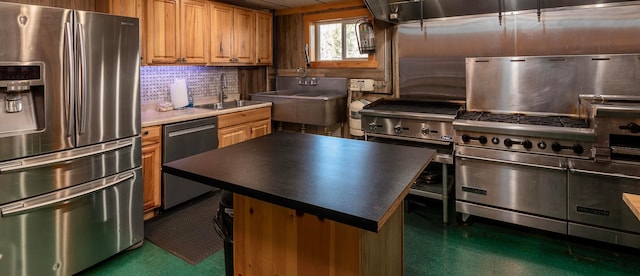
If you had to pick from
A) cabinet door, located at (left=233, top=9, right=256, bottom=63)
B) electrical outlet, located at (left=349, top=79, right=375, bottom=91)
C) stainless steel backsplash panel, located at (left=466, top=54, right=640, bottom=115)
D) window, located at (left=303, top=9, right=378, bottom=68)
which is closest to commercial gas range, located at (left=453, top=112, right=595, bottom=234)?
stainless steel backsplash panel, located at (left=466, top=54, right=640, bottom=115)

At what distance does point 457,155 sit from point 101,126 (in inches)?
99.0

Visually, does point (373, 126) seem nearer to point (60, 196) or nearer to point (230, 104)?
point (230, 104)

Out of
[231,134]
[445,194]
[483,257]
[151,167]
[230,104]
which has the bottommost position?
[483,257]

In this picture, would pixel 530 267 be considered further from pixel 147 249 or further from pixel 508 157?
pixel 147 249

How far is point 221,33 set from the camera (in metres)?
3.90

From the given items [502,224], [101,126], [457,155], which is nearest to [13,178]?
[101,126]

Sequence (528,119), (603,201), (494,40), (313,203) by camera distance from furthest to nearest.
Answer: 1. (494,40)
2. (528,119)
3. (603,201)
4. (313,203)

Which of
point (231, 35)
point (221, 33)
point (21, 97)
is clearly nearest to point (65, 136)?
point (21, 97)

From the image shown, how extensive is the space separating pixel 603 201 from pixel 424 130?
4.26 ft

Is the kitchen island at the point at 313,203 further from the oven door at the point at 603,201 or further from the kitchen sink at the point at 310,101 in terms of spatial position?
the kitchen sink at the point at 310,101

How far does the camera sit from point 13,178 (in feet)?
6.26

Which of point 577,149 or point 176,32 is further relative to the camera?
point 176,32

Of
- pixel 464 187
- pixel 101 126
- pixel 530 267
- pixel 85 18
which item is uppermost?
pixel 85 18

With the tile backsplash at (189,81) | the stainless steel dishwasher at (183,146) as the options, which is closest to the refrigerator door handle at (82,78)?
the stainless steel dishwasher at (183,146)
